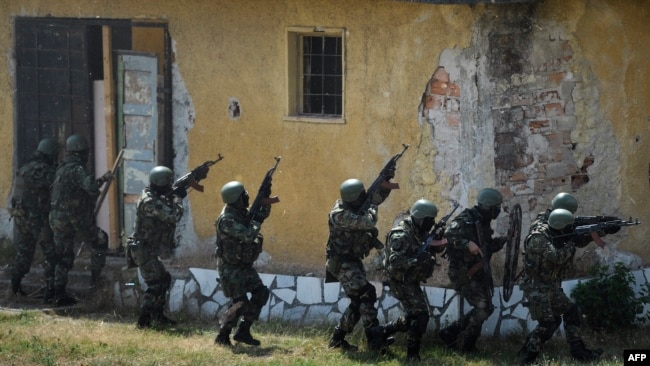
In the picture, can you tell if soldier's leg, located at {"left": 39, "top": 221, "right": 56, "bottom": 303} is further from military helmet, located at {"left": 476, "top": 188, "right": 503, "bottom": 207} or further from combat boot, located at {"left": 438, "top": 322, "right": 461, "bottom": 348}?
military helmet, located at {"left": 476, "top": 188, "right": 503, "bottom": 207}

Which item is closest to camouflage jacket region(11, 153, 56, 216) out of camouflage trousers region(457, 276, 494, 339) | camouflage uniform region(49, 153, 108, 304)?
camouflage uniform region(49, 153, 108, 304)

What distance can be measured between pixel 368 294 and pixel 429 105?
227 cm

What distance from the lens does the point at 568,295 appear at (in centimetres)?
1455

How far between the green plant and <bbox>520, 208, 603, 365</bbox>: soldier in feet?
2.75

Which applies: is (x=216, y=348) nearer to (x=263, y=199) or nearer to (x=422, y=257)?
(x=263, y=199)

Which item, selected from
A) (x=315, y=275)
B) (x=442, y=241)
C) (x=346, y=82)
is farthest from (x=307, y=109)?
(x=442, y=241)

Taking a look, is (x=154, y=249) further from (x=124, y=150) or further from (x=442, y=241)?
(x=442, y=241)

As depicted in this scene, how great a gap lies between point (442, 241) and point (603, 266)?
2.09 meters

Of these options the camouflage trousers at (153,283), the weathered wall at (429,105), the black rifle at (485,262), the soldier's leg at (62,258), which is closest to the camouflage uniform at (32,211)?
the soldier's leg at (62,258)

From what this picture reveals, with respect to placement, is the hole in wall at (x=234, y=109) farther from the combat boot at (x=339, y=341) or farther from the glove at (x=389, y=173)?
the combat boot at (x=339, y=341)

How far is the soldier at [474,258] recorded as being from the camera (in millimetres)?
13758

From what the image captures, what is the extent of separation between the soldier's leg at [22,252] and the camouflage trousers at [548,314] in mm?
5980

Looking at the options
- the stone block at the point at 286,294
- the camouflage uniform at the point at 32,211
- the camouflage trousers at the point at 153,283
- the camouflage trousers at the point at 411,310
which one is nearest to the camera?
the camouflage trousers at the point at 411,310

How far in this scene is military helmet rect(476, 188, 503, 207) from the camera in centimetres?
1381
